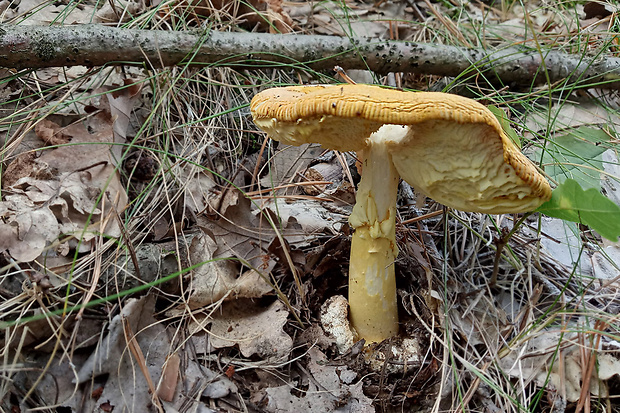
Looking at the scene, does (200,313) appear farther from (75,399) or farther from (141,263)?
(75,399)

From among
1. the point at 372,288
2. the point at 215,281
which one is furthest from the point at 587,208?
the point at 215,281

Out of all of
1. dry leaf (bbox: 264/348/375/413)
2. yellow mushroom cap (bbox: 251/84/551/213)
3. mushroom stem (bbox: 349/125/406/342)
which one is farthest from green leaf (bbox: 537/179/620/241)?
dry leaf (bbox: 264/348/375/413)

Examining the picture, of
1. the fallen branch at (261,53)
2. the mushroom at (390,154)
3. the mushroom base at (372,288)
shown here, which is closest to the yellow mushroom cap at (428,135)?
the mushroom at (390,154)

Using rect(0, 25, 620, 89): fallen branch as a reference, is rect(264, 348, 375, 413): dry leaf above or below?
below

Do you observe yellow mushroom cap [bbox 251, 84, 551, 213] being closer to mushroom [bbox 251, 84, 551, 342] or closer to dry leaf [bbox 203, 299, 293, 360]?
mushroom [bbox 251, 84, 551, 342]

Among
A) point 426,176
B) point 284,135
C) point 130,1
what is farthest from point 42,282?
point 130,1

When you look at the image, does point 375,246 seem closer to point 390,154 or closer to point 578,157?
point 390,154
